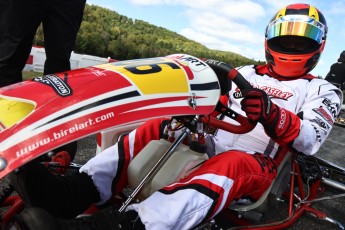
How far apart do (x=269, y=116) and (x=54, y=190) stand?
89cm

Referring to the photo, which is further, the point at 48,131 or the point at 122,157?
the point at 122,157

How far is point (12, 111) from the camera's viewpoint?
1083 mm

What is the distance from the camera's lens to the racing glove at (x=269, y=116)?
5.00ft

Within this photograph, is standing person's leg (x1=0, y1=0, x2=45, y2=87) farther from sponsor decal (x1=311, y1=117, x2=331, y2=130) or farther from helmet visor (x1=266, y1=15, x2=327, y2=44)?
sponsor decal (x1=311, y1=117, x2=331, y2=130)

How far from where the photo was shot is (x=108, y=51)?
37.9 feet

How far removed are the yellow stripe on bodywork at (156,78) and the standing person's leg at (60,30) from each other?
110 centimetres

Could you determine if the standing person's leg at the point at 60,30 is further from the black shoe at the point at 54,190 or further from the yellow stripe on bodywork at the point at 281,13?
the yellow stripe on bodywork at the point at 281,13

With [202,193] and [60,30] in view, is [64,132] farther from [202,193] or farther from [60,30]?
[60,30]

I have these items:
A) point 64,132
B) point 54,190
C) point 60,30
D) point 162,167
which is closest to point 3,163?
point 64,132

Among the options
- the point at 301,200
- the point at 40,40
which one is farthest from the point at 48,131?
the point at 40,40

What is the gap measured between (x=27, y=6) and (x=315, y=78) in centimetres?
171

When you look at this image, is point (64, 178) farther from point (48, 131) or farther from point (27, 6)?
point (27, 6)

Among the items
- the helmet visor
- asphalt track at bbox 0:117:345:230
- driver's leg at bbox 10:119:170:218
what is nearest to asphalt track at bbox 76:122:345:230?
asphalt track at bbox 0:117:345:230

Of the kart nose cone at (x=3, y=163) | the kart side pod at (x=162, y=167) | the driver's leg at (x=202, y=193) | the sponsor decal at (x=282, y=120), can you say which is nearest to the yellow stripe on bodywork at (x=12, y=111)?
the kart nose cone at (x=3, y=163)
